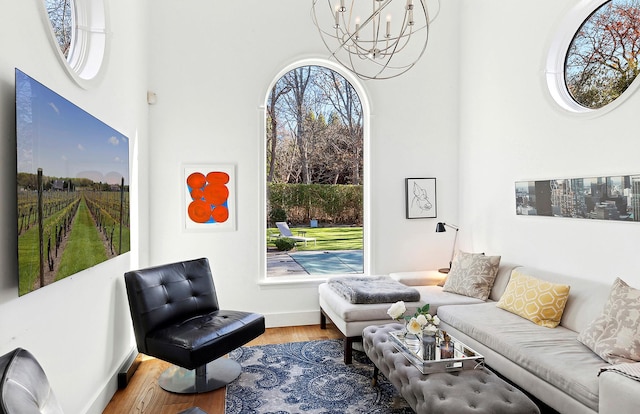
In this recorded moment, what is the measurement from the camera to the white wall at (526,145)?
2955 millimetres

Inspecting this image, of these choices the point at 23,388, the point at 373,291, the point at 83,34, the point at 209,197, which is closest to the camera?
the point at 23,388

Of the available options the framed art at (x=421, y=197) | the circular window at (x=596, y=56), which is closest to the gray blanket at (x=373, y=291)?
the framed art at (x=421, y=197)

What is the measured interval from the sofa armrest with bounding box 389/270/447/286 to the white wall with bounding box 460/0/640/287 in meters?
0.62

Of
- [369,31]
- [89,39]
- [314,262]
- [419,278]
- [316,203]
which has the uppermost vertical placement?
[369,31]

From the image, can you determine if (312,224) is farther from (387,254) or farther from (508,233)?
(508,233)

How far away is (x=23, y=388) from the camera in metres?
1.15

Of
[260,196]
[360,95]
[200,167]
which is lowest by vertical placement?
[260,196]

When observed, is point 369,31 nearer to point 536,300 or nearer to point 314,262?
point 314,262

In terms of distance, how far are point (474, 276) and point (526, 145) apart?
131 centimetres

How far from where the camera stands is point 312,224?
4660mm

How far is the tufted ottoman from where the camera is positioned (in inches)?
75.7

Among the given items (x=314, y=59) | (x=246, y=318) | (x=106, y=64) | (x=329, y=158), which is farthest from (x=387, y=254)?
(x=106, y=64)

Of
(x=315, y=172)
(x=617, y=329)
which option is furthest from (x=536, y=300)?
(x=315, y=172)

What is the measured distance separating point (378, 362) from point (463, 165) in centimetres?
288
